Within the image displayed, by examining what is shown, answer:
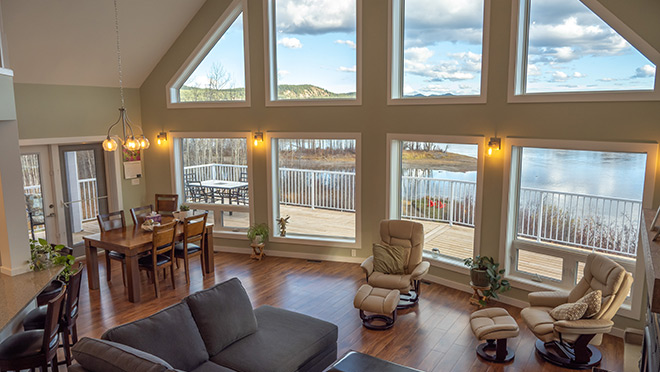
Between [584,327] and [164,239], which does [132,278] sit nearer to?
[164,239]

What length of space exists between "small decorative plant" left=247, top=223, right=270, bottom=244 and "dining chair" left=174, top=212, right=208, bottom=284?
1096 mm

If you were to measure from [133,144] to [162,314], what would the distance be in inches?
124

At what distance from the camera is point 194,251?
23.5ft

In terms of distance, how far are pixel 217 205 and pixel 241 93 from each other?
2124mm

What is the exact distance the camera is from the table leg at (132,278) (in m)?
6.25

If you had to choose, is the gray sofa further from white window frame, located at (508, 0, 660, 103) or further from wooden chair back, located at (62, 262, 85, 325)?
white window frame, located at (508, 0, 660, 103)

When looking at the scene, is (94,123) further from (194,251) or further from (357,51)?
(357,51)

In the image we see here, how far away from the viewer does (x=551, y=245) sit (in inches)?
236

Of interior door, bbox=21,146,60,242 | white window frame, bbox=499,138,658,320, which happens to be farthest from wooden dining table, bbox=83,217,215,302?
white window frame, bbox=499,138,658,320

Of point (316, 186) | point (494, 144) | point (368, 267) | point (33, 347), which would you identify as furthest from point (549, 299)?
point (33, 347)

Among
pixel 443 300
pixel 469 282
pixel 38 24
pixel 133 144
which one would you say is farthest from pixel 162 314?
pixel 38 24

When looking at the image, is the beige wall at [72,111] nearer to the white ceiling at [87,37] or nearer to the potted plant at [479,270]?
the white ceiling at [87,37]

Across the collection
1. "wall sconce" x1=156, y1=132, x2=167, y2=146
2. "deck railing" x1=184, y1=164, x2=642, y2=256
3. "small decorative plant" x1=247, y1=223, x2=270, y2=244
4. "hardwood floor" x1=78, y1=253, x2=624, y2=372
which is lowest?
"hardwood floor" x1=78, y1=253, x2=624, y2=372

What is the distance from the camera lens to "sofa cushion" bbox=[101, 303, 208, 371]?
3.51 meters
